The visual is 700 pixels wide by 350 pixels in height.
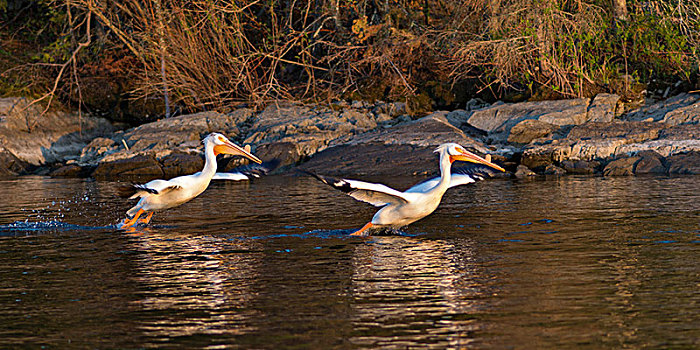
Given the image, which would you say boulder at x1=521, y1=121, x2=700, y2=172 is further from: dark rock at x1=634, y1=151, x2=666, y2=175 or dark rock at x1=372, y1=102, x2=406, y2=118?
dark rock at x1=372, y1=102, x2=406, y2=118

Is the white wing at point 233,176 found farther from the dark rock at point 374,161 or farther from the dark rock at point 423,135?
the dark rock at point 423,135

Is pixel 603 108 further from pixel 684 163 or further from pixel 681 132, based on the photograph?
pixel 684 163

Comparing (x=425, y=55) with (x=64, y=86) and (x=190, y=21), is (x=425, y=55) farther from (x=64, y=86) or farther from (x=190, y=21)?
(x=64, y=86)

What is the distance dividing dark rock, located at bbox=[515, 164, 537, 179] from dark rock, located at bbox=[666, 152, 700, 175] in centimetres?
260

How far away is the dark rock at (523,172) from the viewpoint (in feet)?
57.2

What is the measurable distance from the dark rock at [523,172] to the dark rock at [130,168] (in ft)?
26.4

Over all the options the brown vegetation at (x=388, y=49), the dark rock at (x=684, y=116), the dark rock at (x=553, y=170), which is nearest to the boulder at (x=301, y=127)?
the brown vegetation at (x=388, y=49)

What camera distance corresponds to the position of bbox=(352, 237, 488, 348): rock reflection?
5312 mm

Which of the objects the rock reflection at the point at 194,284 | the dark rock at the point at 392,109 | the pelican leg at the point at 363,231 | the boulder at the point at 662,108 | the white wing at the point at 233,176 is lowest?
the pelican leg at the point at 363,231

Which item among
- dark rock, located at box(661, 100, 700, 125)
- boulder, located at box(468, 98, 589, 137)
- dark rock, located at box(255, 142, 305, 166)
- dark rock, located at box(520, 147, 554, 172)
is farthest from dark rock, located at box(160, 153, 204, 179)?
dark rock, located at box(661, 100, 700, 125)

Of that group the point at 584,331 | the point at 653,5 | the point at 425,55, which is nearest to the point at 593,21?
the point at 653,5

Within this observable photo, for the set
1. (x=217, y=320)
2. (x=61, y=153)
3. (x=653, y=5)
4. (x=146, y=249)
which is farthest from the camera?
(x=61, y=153)

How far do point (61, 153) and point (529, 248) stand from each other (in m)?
17.9

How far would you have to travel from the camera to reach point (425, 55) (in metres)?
24.5
